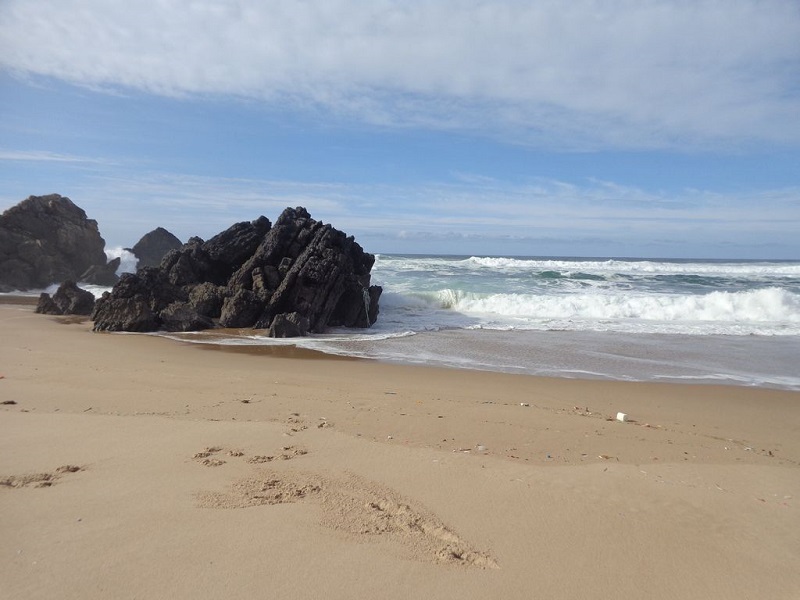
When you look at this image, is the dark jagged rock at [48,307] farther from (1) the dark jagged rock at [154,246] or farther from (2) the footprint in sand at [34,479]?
(1) the dark jagged rock at [154,246]

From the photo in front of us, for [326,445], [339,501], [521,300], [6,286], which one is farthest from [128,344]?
[6,286]

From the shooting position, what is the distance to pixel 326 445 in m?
4.67

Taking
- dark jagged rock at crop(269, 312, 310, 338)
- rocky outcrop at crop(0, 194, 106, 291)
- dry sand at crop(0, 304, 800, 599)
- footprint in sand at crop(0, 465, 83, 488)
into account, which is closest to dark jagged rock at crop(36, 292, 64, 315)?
dark jagged rock at crop(269, 312, 310, 338)

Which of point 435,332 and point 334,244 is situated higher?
point 334,244

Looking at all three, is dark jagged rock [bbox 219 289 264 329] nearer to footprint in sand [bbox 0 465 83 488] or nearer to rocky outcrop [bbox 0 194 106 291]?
footprint in sand [bbox 0 465 83 488]

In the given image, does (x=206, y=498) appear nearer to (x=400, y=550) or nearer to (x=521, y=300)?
(x=400, y=550)

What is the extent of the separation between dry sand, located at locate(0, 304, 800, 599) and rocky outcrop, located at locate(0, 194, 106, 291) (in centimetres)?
2395

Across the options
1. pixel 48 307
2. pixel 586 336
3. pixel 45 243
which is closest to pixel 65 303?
pixel 48 307

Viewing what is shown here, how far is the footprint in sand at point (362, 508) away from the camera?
9.89ft

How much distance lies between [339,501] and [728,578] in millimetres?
2301

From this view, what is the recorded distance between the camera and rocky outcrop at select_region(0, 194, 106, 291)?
1038 inches

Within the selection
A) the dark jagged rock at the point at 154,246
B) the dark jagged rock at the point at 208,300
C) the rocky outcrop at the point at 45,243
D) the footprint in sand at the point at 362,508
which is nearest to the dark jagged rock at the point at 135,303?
the dark jagged rock at the point at 208,300

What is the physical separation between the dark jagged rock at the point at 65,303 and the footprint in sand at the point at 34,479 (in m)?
15.6

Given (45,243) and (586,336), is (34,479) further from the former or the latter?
(45,243)
